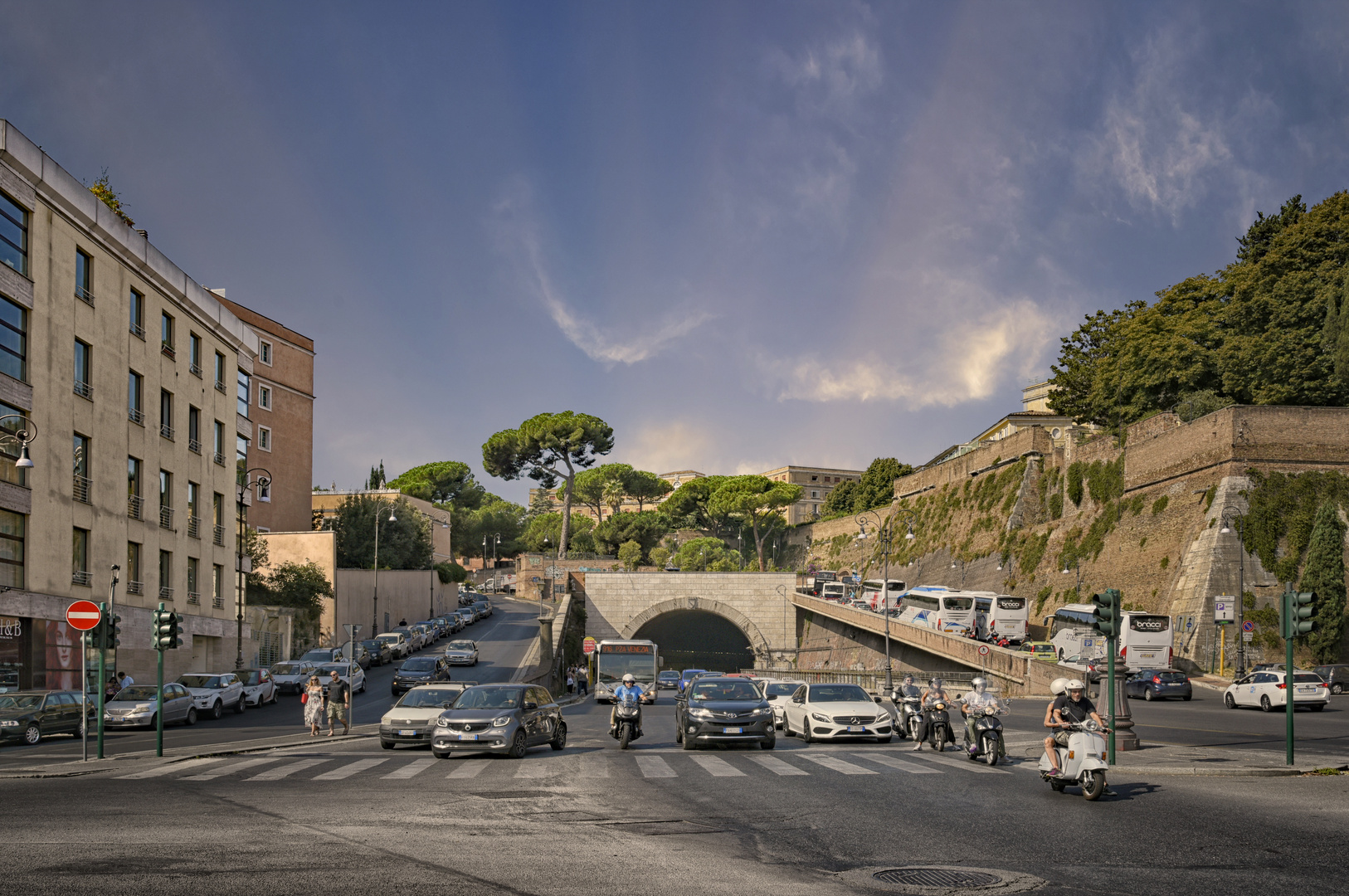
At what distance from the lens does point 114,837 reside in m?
10.5

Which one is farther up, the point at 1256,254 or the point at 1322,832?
the point at 1256,254

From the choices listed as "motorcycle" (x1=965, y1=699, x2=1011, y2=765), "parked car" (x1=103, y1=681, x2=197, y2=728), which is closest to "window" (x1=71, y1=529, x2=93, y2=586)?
"parked car" (x1=103, y1=681, x2=197, y2=728)

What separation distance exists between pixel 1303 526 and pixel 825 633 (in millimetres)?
34669

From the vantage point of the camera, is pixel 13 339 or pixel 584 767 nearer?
pixel 584 767

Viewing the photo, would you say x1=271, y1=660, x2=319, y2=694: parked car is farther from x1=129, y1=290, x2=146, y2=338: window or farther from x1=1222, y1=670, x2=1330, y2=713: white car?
x1=1222, y1=670, x2=1330, y2=713: white car

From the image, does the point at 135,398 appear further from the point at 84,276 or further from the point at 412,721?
the point at 412,721

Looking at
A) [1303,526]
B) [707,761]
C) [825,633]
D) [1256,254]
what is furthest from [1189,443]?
[707,761]

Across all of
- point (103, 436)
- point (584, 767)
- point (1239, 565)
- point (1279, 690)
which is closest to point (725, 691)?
point (584, 767)

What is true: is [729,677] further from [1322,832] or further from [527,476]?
[527,476]

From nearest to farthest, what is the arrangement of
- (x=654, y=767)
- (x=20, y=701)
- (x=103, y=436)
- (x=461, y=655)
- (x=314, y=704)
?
(x=654, y=767)
(x=20, y=701)
(x=314, y=704)
(x=103, y=436)
(x=461, y=655)

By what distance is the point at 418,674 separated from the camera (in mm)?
46469

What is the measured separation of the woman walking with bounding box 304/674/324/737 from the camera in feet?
87.5

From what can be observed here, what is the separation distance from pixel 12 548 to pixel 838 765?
24.6 m

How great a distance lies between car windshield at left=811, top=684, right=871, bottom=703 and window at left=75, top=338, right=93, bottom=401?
81.3 feet
